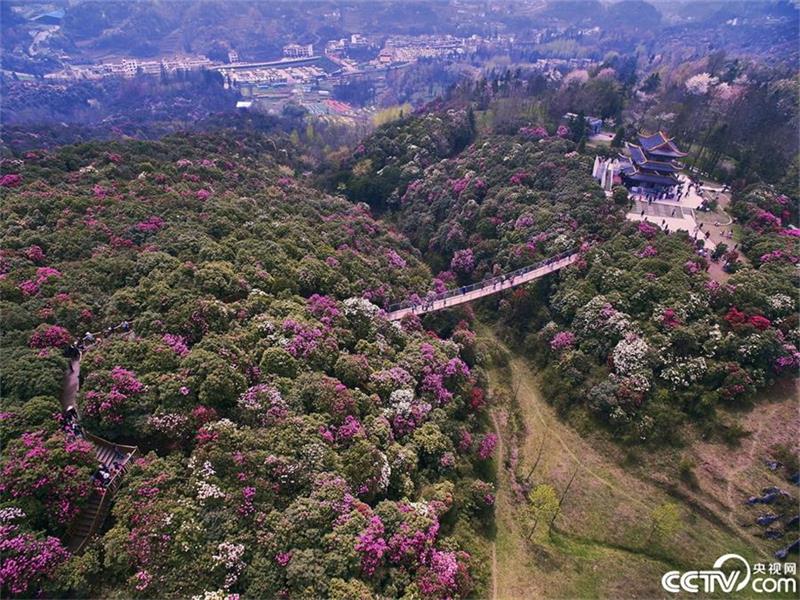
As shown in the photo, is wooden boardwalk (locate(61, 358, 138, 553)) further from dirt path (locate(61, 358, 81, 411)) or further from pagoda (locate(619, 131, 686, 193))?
pagoda (locate(619, 131, 686, 193))

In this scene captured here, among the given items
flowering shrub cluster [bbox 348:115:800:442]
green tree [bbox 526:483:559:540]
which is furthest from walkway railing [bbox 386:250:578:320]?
green tree [bbox 526:483:559:540]

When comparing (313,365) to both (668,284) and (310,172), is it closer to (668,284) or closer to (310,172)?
(668,284)

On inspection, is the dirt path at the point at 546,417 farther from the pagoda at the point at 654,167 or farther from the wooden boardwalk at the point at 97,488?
the pagoda at the point at 654,167

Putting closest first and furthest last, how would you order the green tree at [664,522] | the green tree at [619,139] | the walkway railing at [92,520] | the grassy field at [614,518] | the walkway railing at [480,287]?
the walkway railing at [92,520] < the green tree at [664,522] < the grassy field at [614,518] < the walkway railing at [480,287] < the green tree at [619,139]

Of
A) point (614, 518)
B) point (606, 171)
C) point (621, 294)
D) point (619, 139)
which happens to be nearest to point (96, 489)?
point (614, 518)

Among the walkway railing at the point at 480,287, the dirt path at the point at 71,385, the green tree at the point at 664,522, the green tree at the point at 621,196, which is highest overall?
the green tree at the point at 621,196

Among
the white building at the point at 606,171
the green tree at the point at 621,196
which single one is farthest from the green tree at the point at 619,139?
the green tree at the point at 621,196
